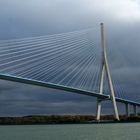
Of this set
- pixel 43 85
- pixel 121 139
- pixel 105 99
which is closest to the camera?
pixel 121 139

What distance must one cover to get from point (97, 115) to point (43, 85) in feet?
45.3

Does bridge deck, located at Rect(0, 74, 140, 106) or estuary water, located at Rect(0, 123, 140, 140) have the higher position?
bridge deck, located at Rect(0, 74, 140, 106)

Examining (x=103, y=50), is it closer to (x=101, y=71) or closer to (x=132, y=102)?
(x=101, y=71)

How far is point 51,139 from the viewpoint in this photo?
28438 mm

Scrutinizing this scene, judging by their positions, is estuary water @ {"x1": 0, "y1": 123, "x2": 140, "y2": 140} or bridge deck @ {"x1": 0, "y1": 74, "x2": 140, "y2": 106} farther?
bridge deck @ {"x1": 0, "y1": 74, "x2": 140, "y2": 106}

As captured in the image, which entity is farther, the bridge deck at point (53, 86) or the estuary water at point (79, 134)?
the bridge deck at point (53, 86)

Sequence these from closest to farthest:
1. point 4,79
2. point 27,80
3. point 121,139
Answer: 1. point 121,139
2. point 4,79
3. point 27,80

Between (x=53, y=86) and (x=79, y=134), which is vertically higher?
(x=53, y=86)

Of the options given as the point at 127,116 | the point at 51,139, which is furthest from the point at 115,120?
the point at 51,139

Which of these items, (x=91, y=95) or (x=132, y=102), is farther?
(x=132, y=102)

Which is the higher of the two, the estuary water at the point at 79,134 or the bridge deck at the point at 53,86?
the bridge deck at the point at 53,86

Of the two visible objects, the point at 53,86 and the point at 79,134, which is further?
the point at 53,86

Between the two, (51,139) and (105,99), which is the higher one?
(105,99)

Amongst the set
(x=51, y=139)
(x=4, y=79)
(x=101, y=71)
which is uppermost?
(x=101, y=71)
